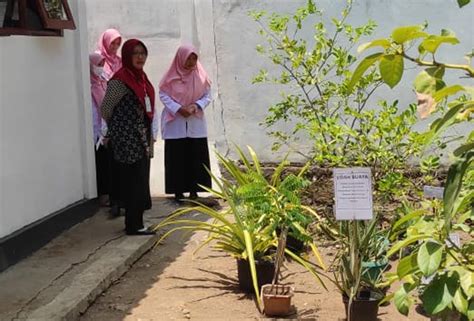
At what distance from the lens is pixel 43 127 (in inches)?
199

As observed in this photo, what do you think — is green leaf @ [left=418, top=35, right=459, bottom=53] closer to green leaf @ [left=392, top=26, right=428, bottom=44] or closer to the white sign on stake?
green leaf @ [left=392, top=26, right=428, bottom=44]

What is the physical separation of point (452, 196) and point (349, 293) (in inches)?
90.2

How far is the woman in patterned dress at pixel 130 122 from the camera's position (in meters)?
5.09

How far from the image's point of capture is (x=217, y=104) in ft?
25.4

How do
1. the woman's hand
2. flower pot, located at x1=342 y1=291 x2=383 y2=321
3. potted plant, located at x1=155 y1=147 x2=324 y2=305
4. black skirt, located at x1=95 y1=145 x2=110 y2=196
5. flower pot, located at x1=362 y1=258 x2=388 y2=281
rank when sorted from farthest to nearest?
the woman's hand, black skirt, located at x1=95 y1=145 x2=110 y2=196, potted plant, located at x1=155 y1=147 x2=324 y2=305, flower pot, located at x1=362 y1=258 x2=388 y2=281, flower pot, located at x1=342 y1=291 x2=383 y2=321

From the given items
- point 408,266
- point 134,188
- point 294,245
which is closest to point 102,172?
point 134,188

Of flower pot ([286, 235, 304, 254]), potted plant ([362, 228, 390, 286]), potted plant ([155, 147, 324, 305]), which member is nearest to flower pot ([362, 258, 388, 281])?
potted plant ([362, 228, 390, 286])

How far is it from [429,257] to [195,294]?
110 inches

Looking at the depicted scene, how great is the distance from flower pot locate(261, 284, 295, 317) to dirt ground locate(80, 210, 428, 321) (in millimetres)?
70

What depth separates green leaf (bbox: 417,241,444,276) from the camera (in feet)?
5.48

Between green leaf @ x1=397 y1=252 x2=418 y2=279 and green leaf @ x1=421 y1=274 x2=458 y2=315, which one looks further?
green leaf @ x1=397 y1=252 x2=418 y2=279

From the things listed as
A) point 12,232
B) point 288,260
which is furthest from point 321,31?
point 12,232

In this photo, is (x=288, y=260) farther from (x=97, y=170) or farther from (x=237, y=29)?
(x=237, y=29)

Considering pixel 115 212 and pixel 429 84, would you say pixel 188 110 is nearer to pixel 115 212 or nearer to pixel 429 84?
pixel 115 212
